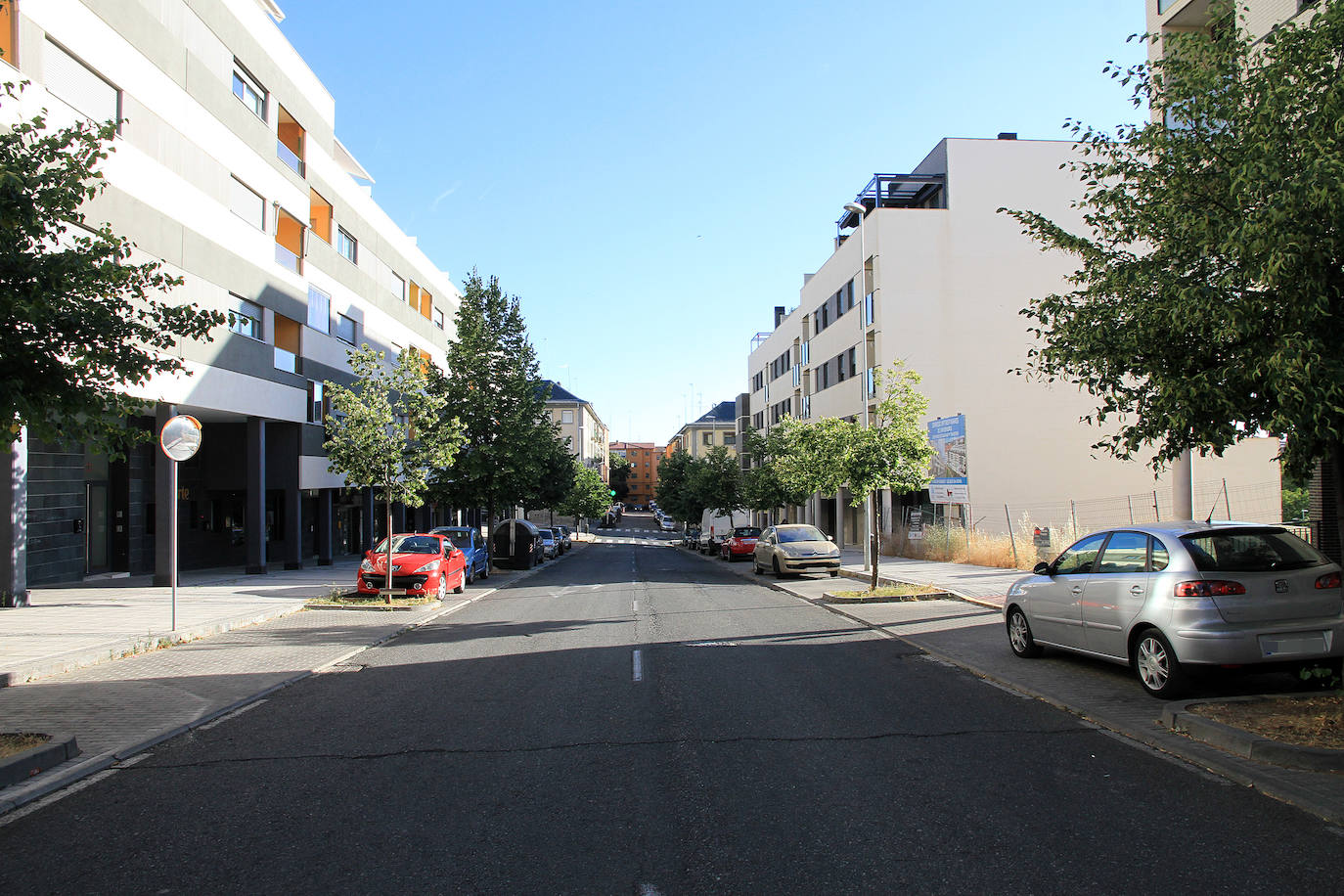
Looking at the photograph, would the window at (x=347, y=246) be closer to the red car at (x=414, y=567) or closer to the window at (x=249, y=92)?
the window at (x=249, y=92)

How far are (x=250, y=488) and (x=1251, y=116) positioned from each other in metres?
24.1

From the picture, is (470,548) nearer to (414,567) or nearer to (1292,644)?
(414,567)

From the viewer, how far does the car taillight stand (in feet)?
24.4

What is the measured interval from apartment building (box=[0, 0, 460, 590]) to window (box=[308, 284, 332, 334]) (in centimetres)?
10

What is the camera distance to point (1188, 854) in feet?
14.5

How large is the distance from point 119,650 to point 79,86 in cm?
1199

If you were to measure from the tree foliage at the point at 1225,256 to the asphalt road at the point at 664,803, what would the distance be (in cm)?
273

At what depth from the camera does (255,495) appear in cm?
2439

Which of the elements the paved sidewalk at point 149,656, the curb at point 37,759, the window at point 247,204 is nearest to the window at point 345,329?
the window at point 247,204

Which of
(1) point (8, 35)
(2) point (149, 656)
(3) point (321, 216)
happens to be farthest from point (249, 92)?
(2) point (149, 656)

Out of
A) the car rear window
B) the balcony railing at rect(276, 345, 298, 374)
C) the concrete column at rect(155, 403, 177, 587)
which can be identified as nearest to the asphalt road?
the car rear window

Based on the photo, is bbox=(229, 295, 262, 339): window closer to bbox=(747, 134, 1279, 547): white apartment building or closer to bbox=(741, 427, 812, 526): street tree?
bbox=(747, 134, 1279, 547): white apartment building

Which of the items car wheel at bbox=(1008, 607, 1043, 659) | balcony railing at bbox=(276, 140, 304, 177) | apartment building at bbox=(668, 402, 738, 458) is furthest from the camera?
apartment building at bbox=(668, 402, 738, 458)

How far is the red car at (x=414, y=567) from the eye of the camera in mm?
18828
